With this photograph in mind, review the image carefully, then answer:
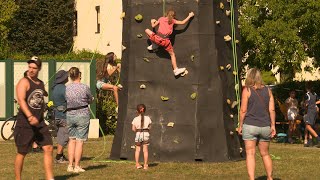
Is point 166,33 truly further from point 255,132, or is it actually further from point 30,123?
point 30,123

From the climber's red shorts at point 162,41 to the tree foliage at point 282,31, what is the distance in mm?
8659

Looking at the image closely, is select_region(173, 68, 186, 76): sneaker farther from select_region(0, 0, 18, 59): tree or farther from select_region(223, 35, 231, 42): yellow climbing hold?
select_region(0, 0, 18, 59): tree

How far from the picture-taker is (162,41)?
1656 centimetres

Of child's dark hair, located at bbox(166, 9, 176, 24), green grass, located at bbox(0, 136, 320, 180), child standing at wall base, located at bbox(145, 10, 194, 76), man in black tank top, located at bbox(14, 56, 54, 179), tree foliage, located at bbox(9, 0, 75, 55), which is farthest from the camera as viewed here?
tree foliage, located at bbox(9, 0, 75, 55)

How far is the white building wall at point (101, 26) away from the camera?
2040 inches

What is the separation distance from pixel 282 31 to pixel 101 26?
30.5 meters

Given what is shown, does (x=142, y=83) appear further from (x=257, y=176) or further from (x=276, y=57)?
(x=276, y=57)

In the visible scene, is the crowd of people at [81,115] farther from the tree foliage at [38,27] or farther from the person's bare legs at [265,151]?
the tree foliage at [38,27]

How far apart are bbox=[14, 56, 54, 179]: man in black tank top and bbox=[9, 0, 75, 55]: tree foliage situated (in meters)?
38.7

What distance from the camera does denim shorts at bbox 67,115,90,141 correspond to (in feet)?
49.6

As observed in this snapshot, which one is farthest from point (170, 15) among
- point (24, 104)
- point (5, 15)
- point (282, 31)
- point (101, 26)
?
point (101, 26)

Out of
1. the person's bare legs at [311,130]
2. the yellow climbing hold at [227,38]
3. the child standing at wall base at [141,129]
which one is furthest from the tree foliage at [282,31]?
Result: the child standing at wall base at [141,129]

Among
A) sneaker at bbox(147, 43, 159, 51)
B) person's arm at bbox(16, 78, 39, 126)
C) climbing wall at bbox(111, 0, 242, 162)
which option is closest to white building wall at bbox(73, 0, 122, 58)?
climbing wall at bbox(111, 0, 242, 162)

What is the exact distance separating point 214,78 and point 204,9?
137cm
